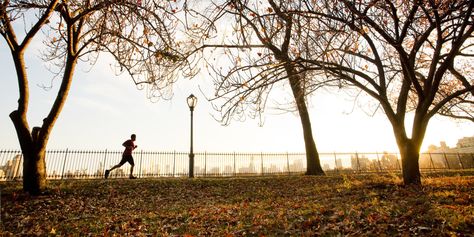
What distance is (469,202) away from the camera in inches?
232

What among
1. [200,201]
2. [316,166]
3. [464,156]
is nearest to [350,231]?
[200,201]

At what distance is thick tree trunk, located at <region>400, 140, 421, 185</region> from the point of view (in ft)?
29.4

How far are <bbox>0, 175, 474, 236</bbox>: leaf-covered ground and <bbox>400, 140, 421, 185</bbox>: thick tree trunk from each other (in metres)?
0.45

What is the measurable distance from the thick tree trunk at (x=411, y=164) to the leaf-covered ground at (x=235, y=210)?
1.47 ft

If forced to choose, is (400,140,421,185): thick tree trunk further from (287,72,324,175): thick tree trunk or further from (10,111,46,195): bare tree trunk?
(10,111,46,195): bare tree trunk

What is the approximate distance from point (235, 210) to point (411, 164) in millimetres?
5979

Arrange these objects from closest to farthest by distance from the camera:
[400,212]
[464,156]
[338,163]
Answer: [400,212], [338,163], [464,156]

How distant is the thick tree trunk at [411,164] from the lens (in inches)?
353

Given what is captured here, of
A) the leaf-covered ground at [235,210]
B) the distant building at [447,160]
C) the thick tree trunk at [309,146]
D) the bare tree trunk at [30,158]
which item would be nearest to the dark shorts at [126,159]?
the leaf-covered ground at [235,210]

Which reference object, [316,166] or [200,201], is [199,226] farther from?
[316,166]

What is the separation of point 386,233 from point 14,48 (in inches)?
431

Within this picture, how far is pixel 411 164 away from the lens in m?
9.00

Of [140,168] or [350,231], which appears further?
[140,168]

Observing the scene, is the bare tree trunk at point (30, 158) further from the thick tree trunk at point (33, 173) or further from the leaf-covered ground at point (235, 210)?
the leaf-covered ground at point (235, 210)
